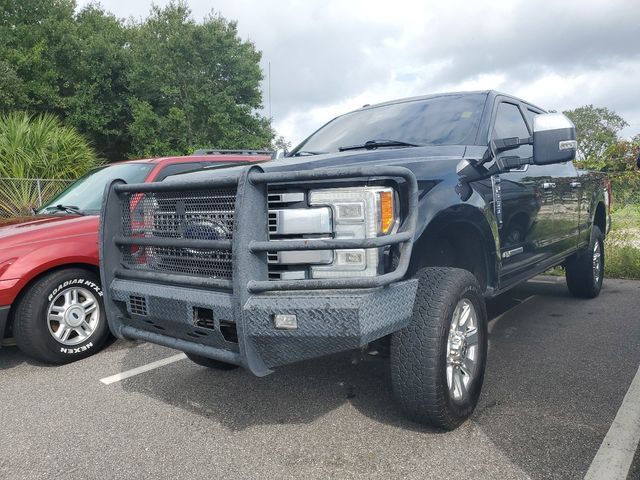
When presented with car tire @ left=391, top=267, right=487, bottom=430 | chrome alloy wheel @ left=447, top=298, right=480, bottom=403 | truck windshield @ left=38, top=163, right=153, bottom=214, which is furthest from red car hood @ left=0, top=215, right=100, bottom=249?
chrome alloy wheel @ left=447, top=298, right=480, bottom=403

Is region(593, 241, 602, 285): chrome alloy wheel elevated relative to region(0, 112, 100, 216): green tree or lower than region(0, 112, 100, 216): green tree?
lower

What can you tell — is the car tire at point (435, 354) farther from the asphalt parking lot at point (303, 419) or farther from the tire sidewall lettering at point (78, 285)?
the tire sidewall lettering at point (78, 285)

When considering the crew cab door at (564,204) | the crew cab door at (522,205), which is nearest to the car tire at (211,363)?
the crew cab door at (522,205)

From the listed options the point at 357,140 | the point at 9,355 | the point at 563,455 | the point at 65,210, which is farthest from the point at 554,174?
the point at 9,355

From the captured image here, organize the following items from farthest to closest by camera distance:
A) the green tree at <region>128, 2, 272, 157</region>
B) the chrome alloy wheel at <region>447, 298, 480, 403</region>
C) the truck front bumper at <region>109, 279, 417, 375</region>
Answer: the green tree at <region>128, 2, 272, 157</region>
the chrome alloy wheel at <region>447, 298, 480, 403</region>
the truck front bumper at <region>109, 279, 417, 375</region>

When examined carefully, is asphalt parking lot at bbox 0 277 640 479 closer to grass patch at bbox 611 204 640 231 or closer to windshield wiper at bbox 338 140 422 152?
windshield wiper at bbox 338 140 422 152

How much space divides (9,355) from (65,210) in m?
1.38

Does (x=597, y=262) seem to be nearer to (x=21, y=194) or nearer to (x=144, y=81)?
(x=21, y=194)

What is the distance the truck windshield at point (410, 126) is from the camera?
11.6ft

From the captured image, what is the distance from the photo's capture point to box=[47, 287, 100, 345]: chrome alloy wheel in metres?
4.19

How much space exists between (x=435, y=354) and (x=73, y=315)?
3.09 m

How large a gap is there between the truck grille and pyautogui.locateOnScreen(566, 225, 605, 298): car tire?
4.46 metres

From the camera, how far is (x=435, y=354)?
2.55 metres

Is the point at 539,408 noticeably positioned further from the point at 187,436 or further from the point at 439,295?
the point at 187,436
